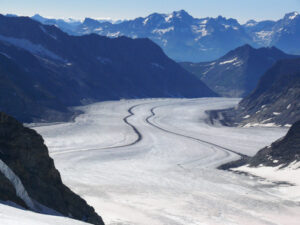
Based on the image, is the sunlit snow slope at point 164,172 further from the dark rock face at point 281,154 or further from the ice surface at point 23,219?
the ice surface at point 23,219

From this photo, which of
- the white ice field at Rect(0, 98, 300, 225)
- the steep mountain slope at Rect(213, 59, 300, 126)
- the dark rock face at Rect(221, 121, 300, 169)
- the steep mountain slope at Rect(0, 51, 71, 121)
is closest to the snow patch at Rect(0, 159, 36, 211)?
the white ice field at Rect(0, 98, 300, 225)

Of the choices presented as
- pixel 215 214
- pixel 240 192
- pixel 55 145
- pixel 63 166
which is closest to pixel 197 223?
pixel 215 214

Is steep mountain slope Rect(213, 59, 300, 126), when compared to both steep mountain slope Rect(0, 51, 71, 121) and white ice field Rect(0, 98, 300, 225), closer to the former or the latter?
white ice field Rect(0, 98, 300, 225)

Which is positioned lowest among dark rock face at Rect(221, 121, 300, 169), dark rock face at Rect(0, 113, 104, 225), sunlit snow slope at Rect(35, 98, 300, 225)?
sunlit snow slope at Rect(35, 98, 300, 225)

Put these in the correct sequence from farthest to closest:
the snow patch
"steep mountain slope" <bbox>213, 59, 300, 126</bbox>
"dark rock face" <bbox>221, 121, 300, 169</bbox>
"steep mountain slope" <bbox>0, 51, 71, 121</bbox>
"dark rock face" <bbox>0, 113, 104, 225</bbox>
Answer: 1. "steep mountain slope" <bbox>213, 59, 300, 126</bbox>
2. "steep mountain slope" <bbox>0, 51, 71, 121</bbox>
3. "dark rock face" <bbox>221, 121, 300, 169</bbox>
4. "dark rock face" <bbox>0, 113, 104, 225</bbox>
5. the snow patch

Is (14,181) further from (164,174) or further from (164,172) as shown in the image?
(164,172)

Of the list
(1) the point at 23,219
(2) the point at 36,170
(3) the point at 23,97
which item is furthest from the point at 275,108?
(1) the point at 23,219
